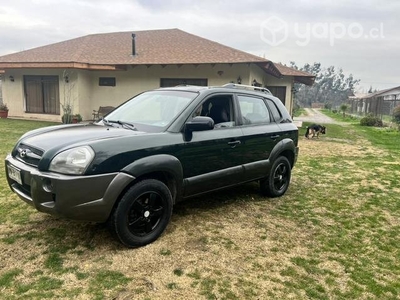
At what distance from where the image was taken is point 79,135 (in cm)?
307

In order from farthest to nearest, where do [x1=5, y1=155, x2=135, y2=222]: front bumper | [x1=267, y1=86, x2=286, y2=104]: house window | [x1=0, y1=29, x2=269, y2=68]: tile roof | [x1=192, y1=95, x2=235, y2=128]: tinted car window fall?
[x1=267, y1=86, x2=286, y2=104]: house window → [x1=0, y1=29, x2=269, y2=68]: tile roof → [x1=192, y1=95, x2=235, y2=128]: tinted car window → [x1=5, y1=155, x2=135, y2=222]: front bumper

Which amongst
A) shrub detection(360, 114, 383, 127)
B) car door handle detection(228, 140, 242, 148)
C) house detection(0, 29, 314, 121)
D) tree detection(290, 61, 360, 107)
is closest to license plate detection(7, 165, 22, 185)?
car door handle detection(228, 140, 242, 148)

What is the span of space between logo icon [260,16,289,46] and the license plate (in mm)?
13762

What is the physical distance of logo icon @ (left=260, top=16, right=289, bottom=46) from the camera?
14.4 meters

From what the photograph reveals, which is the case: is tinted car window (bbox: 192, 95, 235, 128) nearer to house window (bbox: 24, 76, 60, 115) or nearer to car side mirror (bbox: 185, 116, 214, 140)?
car side mirror (bbox: 185, 116, 214, 140)

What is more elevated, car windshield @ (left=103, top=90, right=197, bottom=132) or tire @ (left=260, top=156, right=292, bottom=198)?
car windshield @ (left=103, top=90, right=197, bottom=132)

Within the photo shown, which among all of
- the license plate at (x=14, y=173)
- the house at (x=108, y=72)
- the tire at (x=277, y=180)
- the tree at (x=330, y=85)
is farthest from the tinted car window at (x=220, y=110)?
the tree at (x=330, y=85)

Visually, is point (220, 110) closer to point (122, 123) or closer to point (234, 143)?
point (234, 143)

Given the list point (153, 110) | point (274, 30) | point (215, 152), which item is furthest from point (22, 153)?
point (274, 30)

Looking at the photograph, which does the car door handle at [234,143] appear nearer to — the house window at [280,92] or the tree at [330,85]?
the house window at [280,92]

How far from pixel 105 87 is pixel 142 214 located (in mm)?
15069

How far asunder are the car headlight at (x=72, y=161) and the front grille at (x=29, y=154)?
0.84ft

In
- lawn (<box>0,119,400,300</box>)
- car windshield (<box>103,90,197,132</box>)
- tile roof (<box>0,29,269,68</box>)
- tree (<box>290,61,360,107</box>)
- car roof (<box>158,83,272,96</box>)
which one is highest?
tree (<box>290,61,360,107</box>)

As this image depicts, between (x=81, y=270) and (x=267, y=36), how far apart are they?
51.2ft
